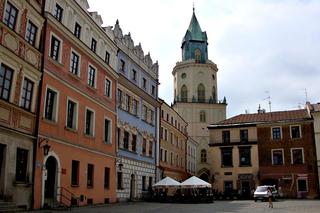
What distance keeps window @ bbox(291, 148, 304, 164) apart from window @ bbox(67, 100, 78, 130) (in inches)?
1415

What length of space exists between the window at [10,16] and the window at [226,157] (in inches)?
1689

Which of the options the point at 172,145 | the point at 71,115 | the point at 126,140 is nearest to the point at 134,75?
the point at 126,140

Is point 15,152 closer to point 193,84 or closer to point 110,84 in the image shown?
point 110,84

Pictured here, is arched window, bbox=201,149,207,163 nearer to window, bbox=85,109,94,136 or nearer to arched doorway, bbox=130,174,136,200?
arched doorway, bbox=130,174,136,200

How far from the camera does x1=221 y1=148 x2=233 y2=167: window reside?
58.2 m

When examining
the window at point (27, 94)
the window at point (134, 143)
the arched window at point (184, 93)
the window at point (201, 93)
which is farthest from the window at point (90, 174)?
the window at point (201, 93)

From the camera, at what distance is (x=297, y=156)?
53.7 m

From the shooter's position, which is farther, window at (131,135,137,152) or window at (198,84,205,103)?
window at (198,84,205,103)

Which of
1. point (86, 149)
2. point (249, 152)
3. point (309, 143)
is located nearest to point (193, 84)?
point (249, 152)

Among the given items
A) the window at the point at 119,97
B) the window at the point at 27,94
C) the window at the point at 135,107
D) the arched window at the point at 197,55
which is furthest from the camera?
the arched window at the point at 197,55

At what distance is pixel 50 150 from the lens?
23.2 m

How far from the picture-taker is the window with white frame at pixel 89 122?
28.9m

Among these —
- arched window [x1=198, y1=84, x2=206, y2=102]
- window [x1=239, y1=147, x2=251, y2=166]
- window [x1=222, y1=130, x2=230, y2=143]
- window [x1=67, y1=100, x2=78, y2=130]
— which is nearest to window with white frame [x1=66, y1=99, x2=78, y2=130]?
window [x1=67, y1=100, x2=78, y2=130]

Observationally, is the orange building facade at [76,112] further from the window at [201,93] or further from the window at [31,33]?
the window at [201,93]
